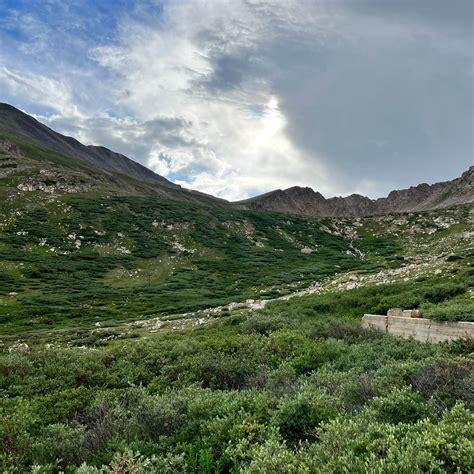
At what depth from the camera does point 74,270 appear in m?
62.8

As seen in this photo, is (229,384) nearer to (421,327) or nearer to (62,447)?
(62,447)

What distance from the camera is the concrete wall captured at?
16.8 m

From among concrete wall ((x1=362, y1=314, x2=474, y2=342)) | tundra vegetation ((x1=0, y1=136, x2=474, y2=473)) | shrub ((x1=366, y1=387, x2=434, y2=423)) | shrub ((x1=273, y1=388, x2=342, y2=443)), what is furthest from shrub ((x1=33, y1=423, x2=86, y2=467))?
concrete wall ((x1=362, y1=314, x2=474, y2=342))

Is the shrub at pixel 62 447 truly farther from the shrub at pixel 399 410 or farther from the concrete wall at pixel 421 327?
the concrete wall at pixel 421 327

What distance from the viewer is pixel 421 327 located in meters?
19.1

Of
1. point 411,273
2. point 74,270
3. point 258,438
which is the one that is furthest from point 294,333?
point 74,270

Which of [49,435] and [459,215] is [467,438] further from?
[459,215]

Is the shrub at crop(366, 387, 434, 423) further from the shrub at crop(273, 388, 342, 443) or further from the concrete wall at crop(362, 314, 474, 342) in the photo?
the concrete wall at crop(362, 314, 474, 342)

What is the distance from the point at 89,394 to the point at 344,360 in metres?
9.17

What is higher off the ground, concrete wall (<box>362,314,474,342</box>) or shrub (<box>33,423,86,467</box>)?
concrete wall (<box>362,314,474,342</box>)

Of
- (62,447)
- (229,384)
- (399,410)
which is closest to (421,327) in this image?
(229,384)

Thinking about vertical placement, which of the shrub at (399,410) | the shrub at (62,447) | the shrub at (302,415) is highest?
the shrub at (399,410)

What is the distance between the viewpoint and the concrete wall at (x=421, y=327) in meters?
16.8

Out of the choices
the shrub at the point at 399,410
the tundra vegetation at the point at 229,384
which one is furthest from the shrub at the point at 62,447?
the shrub at the point at 399,410
